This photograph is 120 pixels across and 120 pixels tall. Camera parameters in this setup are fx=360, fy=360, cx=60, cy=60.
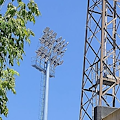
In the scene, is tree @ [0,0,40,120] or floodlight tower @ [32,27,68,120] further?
floodlight tower @ [32,27,68,120]

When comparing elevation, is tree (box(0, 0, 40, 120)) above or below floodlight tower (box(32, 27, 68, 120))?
below

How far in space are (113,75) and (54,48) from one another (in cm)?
3118

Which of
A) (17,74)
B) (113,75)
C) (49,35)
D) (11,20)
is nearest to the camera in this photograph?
(11,20)

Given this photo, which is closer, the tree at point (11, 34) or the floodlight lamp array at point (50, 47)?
the tree at point (11, 34)

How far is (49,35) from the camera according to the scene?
45812 mm

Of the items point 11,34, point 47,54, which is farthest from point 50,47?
point 11,34

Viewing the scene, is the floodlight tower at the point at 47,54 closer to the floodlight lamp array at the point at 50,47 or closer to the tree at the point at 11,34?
the floodlight lamp array at the point at 50,47

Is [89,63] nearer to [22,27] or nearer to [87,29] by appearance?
[87,29]

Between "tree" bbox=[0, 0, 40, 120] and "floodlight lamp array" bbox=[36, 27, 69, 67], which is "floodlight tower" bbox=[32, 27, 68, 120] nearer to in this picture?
"floodlight lamp array" bbox=[36, 27, 69, 67]

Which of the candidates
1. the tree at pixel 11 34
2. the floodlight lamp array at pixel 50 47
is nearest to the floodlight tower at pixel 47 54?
the floodlight lamp array at pixel 50 47

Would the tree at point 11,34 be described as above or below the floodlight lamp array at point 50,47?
below

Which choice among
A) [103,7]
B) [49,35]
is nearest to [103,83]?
[103,7]

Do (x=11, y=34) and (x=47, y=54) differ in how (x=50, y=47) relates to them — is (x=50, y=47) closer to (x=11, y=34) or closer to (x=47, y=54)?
(x=47, y=54)

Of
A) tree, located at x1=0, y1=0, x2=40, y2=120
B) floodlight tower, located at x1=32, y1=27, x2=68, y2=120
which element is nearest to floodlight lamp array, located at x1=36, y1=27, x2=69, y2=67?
floodlight tower, located at x1=32, y1=27, x2=68, y2=120
